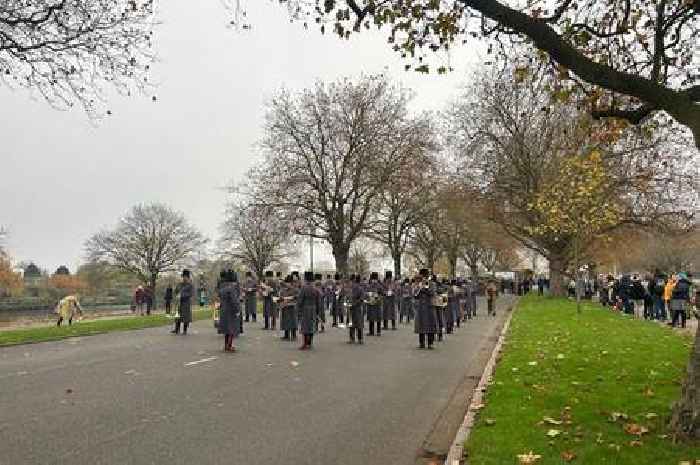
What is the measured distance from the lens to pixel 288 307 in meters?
18.1

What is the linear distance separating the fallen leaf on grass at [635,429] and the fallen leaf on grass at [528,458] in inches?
49.4

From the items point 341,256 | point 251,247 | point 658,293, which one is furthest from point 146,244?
point 658,293

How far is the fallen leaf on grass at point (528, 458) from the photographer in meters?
5.55

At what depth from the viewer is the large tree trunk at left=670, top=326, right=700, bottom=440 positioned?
5.96m

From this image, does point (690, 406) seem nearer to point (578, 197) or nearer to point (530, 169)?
point (578, 197)

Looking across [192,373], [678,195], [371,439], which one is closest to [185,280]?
[192,373]

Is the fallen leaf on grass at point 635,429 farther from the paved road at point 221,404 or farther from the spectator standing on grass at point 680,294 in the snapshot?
the spectator standing on grass at point 680,294

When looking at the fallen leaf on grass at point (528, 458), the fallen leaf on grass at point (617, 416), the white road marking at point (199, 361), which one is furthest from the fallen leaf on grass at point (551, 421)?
the white road marking at point (199, 361)

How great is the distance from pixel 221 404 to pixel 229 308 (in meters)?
7.29

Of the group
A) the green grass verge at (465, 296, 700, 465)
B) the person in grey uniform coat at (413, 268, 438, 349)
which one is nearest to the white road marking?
the person in grey uniform coat at (413, 268, 438, 349)

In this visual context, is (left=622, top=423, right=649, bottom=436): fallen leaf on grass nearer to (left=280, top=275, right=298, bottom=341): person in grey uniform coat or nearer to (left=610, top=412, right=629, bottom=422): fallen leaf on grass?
(left=610, top=412, right=629, bottom=422): fallen leaf on grass

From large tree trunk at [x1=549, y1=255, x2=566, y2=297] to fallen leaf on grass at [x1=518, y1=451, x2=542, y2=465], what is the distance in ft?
121

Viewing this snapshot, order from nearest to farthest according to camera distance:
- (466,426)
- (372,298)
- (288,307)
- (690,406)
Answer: (690,406), (466,426), (288,307), (372,298)

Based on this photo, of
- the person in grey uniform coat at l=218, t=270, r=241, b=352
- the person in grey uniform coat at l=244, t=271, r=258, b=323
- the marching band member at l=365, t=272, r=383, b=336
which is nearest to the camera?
the person in grey uniform coat at l=218, t=270, r=241, b=352
